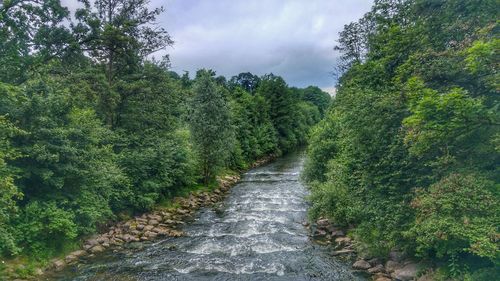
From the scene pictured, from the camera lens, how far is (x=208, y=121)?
30.8 meters

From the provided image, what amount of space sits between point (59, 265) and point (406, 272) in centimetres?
1506

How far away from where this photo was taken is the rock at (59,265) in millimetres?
14641

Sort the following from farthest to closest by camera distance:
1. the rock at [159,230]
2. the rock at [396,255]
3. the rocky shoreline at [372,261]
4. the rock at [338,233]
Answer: the rock at [159,230] < the rock at [338,233] < the rock at [396,255] < the rocky shoreline at [372,261]

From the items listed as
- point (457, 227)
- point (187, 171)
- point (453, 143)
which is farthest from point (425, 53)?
point (187, 171)

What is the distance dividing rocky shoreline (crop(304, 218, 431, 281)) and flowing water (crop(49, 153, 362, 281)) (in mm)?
674

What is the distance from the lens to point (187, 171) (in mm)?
28766

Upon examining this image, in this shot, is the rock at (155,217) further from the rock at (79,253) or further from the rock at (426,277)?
the rock at (426,277)

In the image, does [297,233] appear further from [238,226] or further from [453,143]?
[453,143]

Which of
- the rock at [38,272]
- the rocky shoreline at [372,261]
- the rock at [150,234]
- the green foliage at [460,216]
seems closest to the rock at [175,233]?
the rock at [150,234]

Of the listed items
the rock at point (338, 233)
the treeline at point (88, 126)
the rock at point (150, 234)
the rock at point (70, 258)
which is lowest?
the rock at point (338, 233)

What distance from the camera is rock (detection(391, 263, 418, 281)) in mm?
12812

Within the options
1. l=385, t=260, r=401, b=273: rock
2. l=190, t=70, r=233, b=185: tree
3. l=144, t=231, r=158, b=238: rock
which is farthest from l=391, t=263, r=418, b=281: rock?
l=190, t=70, r=233, b=185: tree

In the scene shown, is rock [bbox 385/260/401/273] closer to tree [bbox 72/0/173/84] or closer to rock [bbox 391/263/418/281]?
rock [bbox 391/263/418/281]

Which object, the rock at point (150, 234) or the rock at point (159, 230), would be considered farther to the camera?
the rock at point (159, 230)
